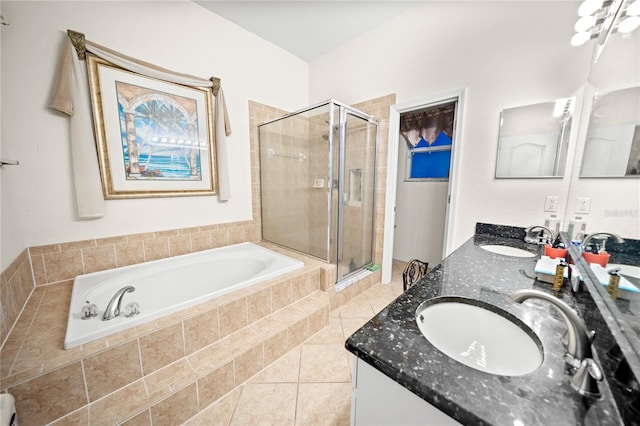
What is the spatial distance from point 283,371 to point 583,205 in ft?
6.48

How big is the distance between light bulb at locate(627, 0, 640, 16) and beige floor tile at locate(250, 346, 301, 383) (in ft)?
7.36

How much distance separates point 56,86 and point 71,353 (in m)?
1.68

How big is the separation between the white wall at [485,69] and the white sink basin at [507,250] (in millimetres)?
356

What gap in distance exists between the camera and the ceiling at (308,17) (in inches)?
80.8

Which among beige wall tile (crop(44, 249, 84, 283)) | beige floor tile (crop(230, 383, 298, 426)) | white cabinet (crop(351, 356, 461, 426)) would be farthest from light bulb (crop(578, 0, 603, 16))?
beige wall tile (crop(44, 249, 84, 283))

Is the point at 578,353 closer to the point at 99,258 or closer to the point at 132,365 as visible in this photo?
the point at 132,365

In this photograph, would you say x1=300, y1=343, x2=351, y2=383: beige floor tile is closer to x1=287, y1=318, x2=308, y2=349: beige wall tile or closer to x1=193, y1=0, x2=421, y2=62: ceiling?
x1=287, y1=318, x2=308, y2=349: beige wall tile

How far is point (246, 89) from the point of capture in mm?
2451

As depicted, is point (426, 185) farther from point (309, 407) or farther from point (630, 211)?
point (309, 407)

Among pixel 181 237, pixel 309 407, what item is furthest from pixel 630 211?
pixel 181 237

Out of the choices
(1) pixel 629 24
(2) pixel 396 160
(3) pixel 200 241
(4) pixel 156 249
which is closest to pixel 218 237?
(3) pixel 200 241

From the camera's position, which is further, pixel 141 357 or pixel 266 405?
pixel 266 405

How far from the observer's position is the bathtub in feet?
3.79

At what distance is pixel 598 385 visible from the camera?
1.47ft
